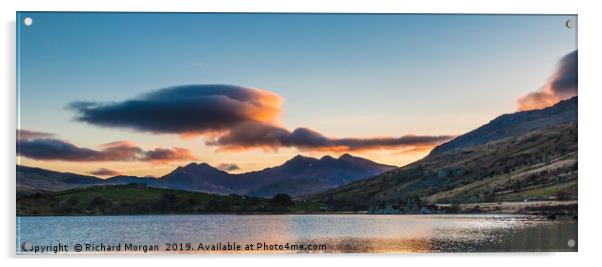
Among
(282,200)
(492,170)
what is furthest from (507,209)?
(282,200)

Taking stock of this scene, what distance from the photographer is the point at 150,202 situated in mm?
25406

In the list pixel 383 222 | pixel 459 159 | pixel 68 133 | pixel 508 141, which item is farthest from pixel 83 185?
pixel 508 141

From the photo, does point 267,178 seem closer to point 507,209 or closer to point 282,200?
point 282,200

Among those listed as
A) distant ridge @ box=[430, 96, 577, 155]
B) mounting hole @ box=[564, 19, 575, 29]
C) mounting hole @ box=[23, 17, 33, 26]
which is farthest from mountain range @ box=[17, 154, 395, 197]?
mounting hole @ box=[564, 19, 575, 29]

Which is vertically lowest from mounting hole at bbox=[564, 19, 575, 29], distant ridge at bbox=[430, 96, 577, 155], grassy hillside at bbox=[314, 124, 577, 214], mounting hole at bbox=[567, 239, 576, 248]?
mounting hole at bbox=[567, 239, 576, 248]

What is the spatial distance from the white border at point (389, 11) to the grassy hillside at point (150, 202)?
1972 mm

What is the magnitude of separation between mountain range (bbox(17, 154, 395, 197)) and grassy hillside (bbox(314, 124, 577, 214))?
1.85 feet

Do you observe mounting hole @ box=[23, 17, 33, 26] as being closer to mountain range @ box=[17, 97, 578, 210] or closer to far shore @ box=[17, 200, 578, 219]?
mountain range @ box=[17, 97, 578, 210]

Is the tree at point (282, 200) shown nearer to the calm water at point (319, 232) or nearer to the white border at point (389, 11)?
the calm water at point (319, 232)

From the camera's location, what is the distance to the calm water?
23.7m

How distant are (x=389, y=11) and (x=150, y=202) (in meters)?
9.47

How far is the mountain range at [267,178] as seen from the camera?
24766mm

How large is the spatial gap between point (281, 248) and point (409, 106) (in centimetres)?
589

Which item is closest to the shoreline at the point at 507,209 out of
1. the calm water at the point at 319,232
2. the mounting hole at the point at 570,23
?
the calm water at the point at 319,232
